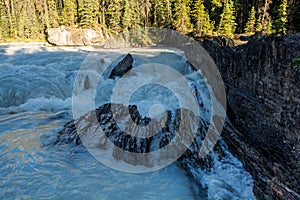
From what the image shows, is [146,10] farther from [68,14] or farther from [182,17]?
[68,14]

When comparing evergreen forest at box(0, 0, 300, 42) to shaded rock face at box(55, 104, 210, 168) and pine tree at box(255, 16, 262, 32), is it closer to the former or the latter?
pine tree at box(255, 16, 262, 32)

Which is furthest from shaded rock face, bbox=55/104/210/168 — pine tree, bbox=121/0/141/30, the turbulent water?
pine tree, bbox=121/0/141/30

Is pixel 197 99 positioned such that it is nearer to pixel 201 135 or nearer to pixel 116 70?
pixel 201 135

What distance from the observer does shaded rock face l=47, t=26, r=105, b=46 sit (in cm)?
2878

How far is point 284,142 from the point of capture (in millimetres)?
4156

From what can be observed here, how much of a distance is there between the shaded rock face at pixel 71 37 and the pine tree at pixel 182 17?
11.3 metres

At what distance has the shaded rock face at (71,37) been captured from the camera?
2878 cm

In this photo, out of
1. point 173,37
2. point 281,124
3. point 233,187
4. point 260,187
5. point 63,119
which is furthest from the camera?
point 173,37

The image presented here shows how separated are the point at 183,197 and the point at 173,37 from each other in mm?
28926

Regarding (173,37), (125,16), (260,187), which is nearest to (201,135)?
(260,187)

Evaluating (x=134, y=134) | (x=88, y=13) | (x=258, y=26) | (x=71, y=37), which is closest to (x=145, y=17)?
(x=88, y=13)

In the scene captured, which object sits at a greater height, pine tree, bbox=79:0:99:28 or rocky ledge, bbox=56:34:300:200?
pine tree, bbox=79:0:99:28

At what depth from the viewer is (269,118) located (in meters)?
4.46

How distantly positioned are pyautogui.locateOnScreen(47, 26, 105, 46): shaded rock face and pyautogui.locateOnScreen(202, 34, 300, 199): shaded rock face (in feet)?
88.8
